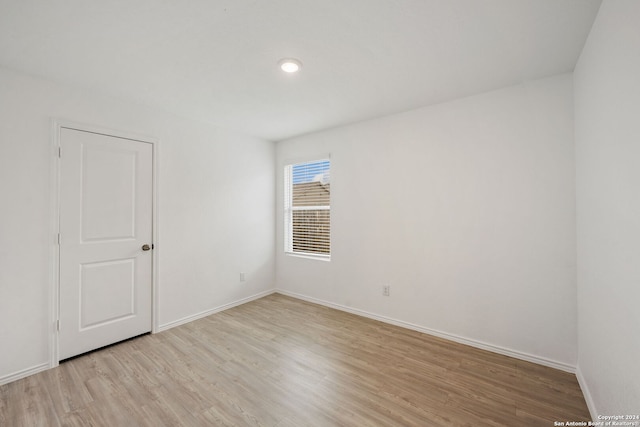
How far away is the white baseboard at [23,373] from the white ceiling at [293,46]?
2465 mm

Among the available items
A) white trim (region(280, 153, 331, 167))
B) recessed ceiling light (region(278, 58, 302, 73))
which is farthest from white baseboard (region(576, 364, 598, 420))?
white trim (region(280, 153, 331, 167))

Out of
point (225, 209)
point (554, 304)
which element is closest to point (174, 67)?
point (225, 209)

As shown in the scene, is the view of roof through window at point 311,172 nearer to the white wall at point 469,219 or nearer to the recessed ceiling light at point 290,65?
the white wall at point 469,219

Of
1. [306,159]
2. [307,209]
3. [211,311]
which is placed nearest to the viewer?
[211,311]

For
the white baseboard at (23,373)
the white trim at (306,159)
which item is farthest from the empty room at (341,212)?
the white trim at (306,159)

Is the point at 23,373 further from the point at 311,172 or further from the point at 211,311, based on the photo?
the point at 311,172

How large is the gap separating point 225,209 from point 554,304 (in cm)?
375

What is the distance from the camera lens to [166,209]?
3064mm

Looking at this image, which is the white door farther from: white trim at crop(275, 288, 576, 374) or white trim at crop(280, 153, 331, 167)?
white trim at crop(275, 288, 576, 374)

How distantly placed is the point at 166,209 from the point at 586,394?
411 centimetres

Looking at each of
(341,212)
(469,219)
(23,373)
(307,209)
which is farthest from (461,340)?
(23,373)

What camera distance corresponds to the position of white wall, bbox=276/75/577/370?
2238mm

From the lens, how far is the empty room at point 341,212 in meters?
1.57

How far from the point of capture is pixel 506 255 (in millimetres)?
2455
